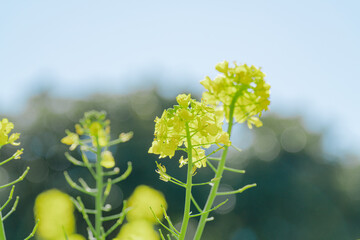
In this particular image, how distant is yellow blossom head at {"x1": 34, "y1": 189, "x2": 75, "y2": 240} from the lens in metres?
3.09

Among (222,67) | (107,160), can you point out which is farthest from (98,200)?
(222,67)

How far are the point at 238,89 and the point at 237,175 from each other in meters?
18.9

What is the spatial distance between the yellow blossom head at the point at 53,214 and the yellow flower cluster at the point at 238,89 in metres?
1.98

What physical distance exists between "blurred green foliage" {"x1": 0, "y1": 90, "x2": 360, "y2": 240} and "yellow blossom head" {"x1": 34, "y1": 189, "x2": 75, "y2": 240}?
47.1 feet

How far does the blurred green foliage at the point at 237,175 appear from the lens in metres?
18.6

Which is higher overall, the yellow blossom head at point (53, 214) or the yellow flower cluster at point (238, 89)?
the yellow flower cluster at point (238, 89)

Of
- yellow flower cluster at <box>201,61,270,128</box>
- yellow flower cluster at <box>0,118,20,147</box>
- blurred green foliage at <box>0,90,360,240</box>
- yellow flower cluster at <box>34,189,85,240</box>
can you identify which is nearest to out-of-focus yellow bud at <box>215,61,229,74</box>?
yellow flower cluster at <box>201,61,270,128</box>

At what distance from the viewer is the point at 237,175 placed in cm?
1992

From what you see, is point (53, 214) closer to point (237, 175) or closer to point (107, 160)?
point (107, 160)

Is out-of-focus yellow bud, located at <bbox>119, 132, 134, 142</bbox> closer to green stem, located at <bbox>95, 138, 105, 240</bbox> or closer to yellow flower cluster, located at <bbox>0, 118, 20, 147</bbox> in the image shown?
green stem, located at <bbox>95, 138, 105, 240</bbox>

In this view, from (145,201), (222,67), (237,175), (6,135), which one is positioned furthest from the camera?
(237,175)

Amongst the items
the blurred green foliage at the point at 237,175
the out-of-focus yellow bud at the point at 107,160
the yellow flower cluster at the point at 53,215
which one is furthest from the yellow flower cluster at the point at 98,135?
the blurred green foliage at the point at 237,175

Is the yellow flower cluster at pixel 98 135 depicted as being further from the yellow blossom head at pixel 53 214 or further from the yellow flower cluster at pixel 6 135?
the yellow blossom head at pixel 53 214

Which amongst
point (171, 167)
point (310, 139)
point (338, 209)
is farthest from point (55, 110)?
point (338, 209)
